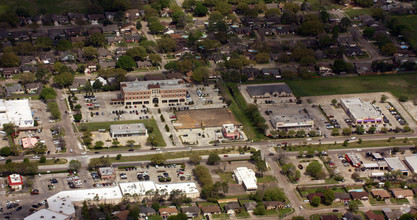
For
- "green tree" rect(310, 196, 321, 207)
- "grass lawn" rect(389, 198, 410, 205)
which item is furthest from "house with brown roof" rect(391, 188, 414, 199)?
"green tree" rect(310, 196, 321, 207)

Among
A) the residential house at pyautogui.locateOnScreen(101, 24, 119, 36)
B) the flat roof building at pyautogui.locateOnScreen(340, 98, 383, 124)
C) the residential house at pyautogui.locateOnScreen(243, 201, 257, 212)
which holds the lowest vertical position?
the residential house at pyautogui.locateOnScreen(243, 201, 257, 212)

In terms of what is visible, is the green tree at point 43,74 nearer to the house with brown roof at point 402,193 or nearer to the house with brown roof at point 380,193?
the house with brown roof at point 380,193

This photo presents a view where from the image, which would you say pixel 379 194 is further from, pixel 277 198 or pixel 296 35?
pixel 296 35

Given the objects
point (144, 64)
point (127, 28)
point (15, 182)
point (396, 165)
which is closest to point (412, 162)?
point (396, 165)

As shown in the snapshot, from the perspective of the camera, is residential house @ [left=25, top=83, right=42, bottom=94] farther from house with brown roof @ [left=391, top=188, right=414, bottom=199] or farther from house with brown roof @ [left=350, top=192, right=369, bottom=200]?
house with brown roof @ [left=391, top=188, right=414, bottom=199]

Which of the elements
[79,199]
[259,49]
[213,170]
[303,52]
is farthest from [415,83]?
[79,199]
